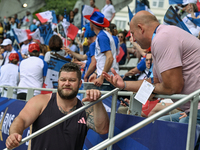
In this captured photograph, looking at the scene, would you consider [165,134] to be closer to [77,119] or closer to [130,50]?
[77,119]

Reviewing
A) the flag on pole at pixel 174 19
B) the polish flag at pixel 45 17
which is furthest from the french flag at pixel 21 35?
the flag on pole at pixel 174 19

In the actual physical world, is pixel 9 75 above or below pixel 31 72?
below

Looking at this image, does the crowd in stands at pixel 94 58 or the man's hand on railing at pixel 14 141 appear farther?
the crowd in stands at pixel 94 58

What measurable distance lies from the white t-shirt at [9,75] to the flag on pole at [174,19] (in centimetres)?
435


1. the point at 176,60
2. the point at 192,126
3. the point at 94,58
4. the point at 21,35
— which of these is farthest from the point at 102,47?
the point at 21,35

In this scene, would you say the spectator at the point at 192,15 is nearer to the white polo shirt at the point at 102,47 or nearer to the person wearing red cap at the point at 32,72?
the white polo shirt at the point at 102,47

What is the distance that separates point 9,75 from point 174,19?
15.0 feet

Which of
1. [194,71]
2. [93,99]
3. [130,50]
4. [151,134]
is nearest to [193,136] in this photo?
[151,134]

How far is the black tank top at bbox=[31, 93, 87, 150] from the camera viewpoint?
10.3ft

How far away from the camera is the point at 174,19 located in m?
4.57

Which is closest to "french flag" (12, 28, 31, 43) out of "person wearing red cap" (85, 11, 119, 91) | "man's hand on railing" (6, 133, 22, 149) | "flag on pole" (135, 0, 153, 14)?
"flag on pole" (135, 0, 153, 14)

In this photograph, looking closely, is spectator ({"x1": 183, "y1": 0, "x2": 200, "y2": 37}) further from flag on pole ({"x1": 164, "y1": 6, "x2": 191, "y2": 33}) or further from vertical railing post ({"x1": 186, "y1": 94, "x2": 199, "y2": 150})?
vertical railing post ({"x1": 186, "y1": 94, "x2": 199, "y2": 150})

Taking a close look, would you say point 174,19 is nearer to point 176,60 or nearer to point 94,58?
point 94,58

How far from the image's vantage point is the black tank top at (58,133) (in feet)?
10.3
